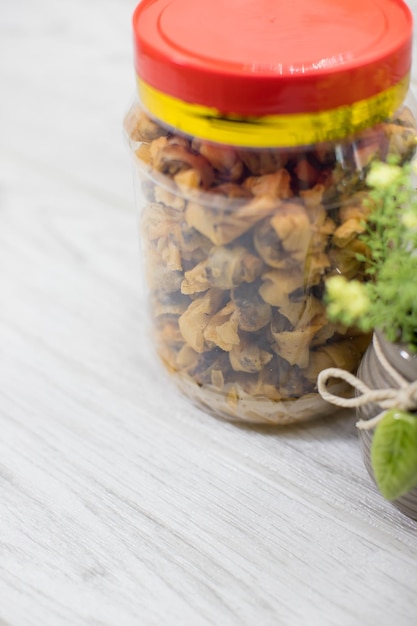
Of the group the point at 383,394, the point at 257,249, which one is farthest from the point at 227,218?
the point at 383,394

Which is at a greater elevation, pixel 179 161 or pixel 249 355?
pixel 179 161

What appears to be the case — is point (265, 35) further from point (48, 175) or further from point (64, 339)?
point (48, 175)

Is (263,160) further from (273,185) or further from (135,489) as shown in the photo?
(135,489)

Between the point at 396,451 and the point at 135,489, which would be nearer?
the point at 396,451

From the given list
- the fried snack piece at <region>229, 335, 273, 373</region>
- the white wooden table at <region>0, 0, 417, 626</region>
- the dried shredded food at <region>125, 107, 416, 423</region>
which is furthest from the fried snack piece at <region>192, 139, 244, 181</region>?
the white wooden table at <region>0, 0, 417, 626</region>

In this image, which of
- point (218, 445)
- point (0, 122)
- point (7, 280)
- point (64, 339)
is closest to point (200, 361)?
point (218, 445)

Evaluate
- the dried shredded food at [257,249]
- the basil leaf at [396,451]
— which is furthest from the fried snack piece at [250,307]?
the basil leaf at [396,451]

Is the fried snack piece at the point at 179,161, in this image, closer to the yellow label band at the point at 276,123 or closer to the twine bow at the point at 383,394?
the yellow label band at the point at 276,123
